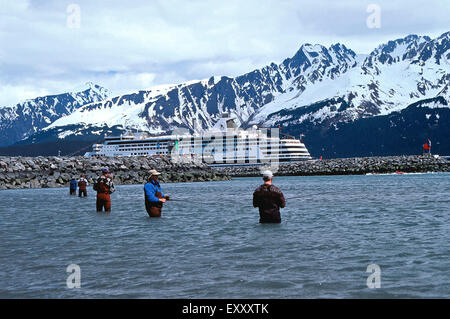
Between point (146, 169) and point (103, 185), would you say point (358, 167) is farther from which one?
point (103, 185)

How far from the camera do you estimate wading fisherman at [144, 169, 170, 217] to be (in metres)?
24.6

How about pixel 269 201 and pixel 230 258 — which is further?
pixel 269 201

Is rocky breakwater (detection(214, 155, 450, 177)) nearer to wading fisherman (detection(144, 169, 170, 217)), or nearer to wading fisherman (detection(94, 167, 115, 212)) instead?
wading fisherman (detection(94, 167, 115, 212))

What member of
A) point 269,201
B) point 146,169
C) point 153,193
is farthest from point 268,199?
point 146,169

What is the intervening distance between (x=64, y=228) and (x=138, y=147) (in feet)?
580

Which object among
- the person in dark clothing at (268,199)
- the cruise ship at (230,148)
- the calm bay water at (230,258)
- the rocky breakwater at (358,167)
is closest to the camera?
the calm bay water at (230,258)

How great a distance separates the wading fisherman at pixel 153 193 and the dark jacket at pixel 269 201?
5409mm

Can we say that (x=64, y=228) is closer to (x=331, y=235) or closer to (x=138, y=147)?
(x=331, y=235)

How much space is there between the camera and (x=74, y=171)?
93.5 m

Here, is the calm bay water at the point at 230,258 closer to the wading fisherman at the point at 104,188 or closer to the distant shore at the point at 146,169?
the wading fisherman at the point at 104,188

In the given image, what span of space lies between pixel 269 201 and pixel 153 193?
715 cm

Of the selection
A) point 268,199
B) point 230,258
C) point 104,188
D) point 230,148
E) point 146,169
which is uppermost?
point 230,148

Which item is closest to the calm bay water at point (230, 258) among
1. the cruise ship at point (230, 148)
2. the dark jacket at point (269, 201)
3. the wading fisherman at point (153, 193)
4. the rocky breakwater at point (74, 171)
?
the dark jacket at point (269, 201)

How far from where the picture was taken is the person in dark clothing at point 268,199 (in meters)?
19.2
